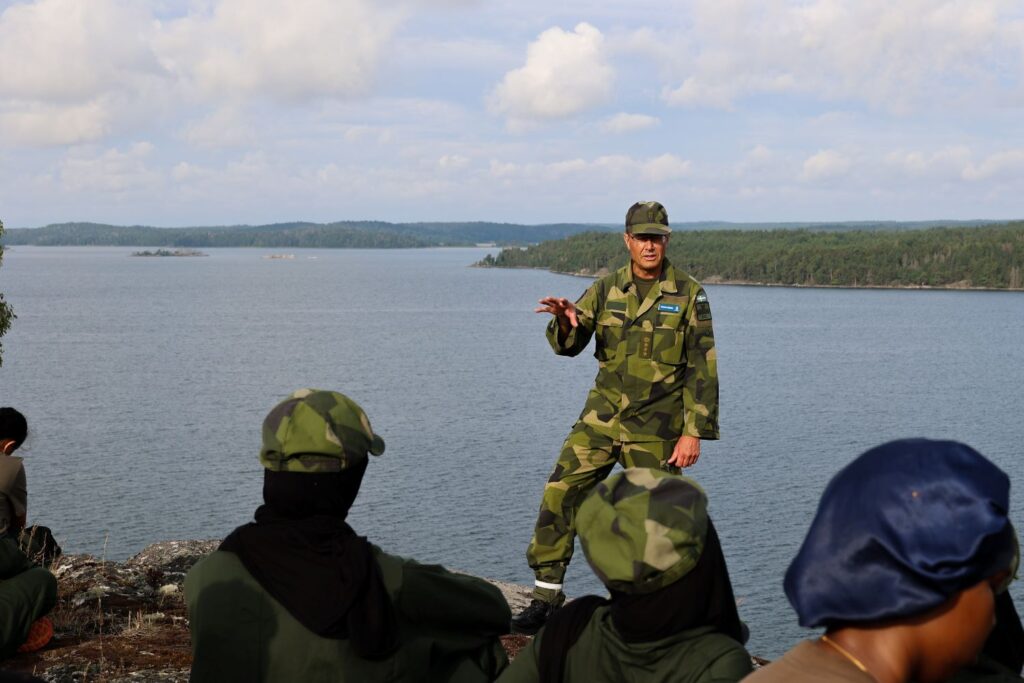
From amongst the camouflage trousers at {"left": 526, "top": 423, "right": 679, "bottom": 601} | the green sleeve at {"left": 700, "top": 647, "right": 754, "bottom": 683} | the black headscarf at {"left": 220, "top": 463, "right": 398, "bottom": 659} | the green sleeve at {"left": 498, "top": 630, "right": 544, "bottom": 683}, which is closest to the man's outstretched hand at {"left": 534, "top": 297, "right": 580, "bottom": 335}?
the camouflage trousers at {"left": 526, "top": 423, "right": 679, "bottom": 601}

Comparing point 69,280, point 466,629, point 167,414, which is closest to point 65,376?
point 167,414

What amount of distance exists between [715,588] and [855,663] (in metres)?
1.26

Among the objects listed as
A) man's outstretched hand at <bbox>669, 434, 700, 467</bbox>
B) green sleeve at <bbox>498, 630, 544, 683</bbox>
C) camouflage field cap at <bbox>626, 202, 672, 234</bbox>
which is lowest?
man's outstretched hand at <bbox>669, 434, 700, 467</bbox>

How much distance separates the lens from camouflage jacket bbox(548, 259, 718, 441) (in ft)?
23.9

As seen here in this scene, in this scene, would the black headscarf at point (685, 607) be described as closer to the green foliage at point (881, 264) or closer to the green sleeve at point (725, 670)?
the green sleeve at point (725, 670)

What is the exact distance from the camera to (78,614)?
795cm

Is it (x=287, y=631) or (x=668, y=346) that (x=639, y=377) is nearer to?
(x=668, y=346)

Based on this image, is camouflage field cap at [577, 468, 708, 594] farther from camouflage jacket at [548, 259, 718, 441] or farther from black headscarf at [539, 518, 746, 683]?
camouflage jacket at [548, 259, 718, 441]

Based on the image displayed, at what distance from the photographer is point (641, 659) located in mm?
3199

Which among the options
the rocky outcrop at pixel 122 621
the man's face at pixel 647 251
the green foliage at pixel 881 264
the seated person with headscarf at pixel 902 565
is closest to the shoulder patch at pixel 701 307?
the man's face at pixel 647 251

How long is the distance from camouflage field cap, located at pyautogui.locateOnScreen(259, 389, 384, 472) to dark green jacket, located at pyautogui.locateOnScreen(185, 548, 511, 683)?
1.13 ft

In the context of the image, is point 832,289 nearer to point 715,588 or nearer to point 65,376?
point 65,376

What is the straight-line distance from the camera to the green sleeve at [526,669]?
3330 millimetres

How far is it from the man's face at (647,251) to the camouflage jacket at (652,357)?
0.09 meters
